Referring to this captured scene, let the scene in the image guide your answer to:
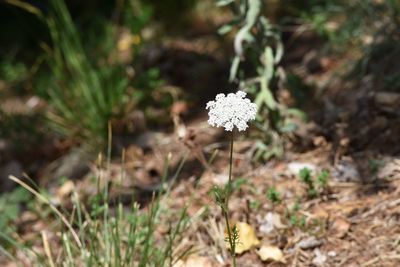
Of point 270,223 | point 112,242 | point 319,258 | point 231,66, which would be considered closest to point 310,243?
point 319,258

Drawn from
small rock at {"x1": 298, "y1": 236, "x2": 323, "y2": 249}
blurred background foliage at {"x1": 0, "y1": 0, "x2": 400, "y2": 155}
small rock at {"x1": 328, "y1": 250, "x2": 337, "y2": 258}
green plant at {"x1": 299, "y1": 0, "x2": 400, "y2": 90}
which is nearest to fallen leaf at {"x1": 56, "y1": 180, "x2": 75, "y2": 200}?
blurred background foliage at {"x1": 0, "y1": 0, "x2": 400, "y2": 155}

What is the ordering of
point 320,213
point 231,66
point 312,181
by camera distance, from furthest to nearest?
point 231,66, point 312,181, point 320,213

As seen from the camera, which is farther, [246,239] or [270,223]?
[270,223]

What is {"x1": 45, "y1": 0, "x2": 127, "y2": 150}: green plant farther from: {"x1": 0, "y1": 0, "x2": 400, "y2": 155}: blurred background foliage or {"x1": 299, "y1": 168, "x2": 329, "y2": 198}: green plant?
{"x1": 299, "y1": 168, "x2": 329, "y2": 198}: green plant

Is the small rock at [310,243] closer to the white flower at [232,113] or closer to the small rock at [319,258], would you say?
the small rock at [319,258]

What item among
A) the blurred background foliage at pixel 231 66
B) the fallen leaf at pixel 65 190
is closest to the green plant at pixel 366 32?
the blurred background foliage at pixel 231 66

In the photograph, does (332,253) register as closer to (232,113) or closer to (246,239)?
(246,239)
